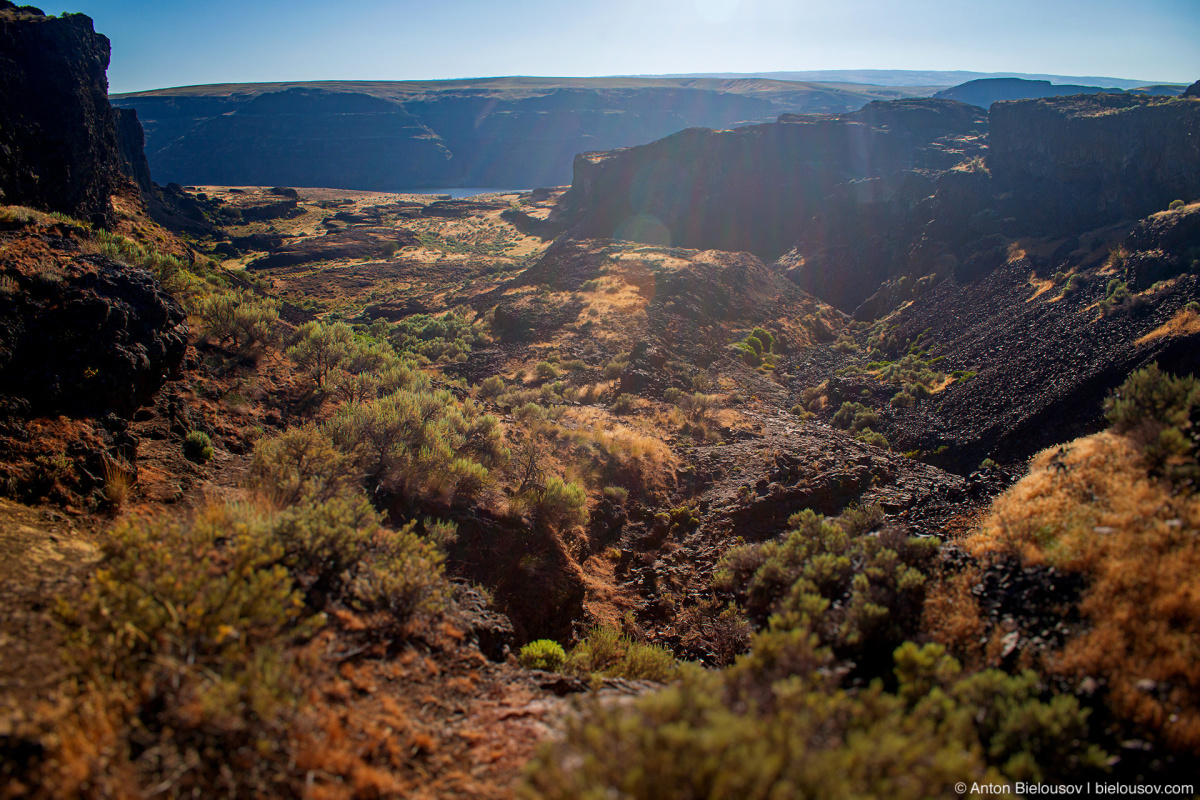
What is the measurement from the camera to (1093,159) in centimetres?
3291

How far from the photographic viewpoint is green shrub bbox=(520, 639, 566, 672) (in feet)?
20.7

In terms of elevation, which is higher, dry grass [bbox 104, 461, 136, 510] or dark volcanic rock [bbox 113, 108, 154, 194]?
dark volcanic rock [bbox 113, 108, 154, 194]

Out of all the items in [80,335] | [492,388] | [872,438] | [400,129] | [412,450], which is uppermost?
[400,129]

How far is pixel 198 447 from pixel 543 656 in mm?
6450

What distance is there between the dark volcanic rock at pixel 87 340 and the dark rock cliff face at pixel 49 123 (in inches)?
440

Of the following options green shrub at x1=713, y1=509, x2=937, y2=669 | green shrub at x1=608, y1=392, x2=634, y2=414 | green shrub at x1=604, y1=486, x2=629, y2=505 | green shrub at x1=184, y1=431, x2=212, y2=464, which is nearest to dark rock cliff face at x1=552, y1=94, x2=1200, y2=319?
green shrub at x1=608, y1=392, x2=634, y2=414

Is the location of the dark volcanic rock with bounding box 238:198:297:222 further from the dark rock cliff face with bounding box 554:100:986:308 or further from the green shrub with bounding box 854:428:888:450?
the green shrub with bounding box 854:428:888:450

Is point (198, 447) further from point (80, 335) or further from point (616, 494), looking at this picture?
point (616, 494)

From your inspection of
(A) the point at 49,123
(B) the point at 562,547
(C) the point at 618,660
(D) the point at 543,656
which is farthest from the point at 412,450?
(A) the point at 49,123

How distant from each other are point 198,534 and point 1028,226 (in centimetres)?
4265

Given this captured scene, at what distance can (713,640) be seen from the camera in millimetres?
7988

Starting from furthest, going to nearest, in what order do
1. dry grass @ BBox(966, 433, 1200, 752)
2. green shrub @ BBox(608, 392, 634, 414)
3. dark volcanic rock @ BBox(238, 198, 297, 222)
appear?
dark volcanic rock @ BBox(238, 198, 297, 222)
green shrub @ BBox(608, 392, 634, 414)
dry grass @ BBox(966, 433, 1200, 752)

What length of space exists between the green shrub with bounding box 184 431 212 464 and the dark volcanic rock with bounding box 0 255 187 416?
96 centimetres

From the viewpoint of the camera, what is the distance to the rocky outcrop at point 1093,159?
93.7 feet
